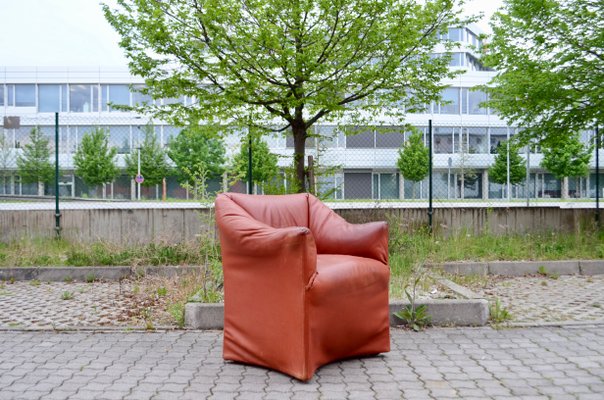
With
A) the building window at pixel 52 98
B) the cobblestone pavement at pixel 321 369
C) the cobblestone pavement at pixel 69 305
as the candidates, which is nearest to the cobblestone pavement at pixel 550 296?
the cobblestone pavement at pixel 321 369

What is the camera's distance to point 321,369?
155 inches

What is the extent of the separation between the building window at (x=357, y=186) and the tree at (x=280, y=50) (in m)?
1.72

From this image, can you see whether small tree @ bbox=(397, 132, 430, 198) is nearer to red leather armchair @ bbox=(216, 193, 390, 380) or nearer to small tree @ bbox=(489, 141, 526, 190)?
small tree @ bbox=(489, 141, 526, 190)

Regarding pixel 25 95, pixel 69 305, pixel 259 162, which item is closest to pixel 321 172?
pixel 259 162

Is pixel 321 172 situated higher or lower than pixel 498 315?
higher

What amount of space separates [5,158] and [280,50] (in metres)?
6.50

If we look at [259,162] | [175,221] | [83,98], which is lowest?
Result: [175,221]

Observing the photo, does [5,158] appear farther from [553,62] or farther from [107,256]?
[553,62]

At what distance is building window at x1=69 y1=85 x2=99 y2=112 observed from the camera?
40.8m

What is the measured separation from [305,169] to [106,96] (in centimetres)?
3453

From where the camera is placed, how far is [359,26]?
26.8ft

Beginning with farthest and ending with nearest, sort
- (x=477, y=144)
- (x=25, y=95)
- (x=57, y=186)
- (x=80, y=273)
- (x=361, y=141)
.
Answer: (x=25, y=95) → (x=477, y=144) → (x=361, y=141) → (x=57, y=186) → (x=80, y=273)

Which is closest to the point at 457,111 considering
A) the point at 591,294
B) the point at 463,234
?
the point at 463,234

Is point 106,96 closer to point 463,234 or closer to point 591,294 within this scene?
point 463,234
